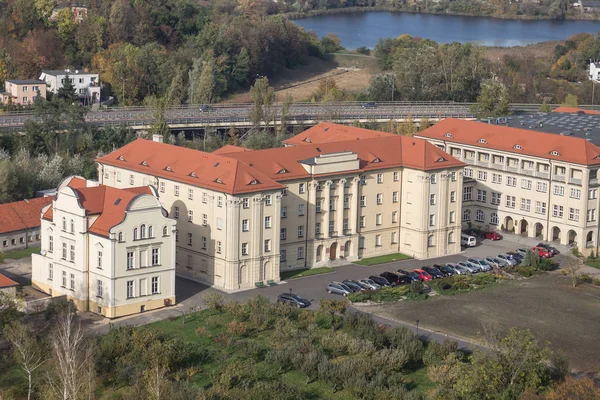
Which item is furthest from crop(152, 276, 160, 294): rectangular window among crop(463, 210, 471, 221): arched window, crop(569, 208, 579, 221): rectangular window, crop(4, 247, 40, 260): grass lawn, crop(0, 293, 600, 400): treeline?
crop(569, 208, 579, 221): rectangular window

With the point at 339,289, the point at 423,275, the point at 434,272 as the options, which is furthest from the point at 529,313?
the point at 339,289

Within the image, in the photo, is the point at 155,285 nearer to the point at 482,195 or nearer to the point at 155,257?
the point at 155,257

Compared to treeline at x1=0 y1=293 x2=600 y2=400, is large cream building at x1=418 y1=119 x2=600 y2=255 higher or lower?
higher

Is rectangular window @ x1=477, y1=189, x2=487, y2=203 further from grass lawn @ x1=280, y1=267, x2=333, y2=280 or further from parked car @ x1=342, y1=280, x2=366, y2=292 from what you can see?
parked car @ x1=342, y1=280, x2=366, y2=292

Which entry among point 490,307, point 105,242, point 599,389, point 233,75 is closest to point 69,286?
point 105,242

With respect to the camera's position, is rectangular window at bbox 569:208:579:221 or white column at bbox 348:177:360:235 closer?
white column at bbox 348:177:360:235

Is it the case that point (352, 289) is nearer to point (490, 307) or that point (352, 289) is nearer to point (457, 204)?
point (490, 307)

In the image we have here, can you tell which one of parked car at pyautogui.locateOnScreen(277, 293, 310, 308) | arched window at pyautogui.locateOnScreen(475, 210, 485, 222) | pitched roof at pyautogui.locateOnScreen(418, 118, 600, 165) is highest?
pitched roof at pyautogui.locateOnScreen(418, 118, 600, 165)

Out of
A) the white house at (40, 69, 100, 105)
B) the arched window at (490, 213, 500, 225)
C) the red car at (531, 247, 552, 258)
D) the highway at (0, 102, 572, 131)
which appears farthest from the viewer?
the white house at (40, 69, 100, 105)

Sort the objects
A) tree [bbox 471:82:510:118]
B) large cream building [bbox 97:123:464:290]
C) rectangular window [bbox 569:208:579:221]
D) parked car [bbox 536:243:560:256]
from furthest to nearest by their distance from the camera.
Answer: tree [bbox 471:82:510:118] < rectangular window [bbox 569:208:579:221] < parked car [bbox 536:243:560:256] < large cream building [bbox 97:123:464:290]
